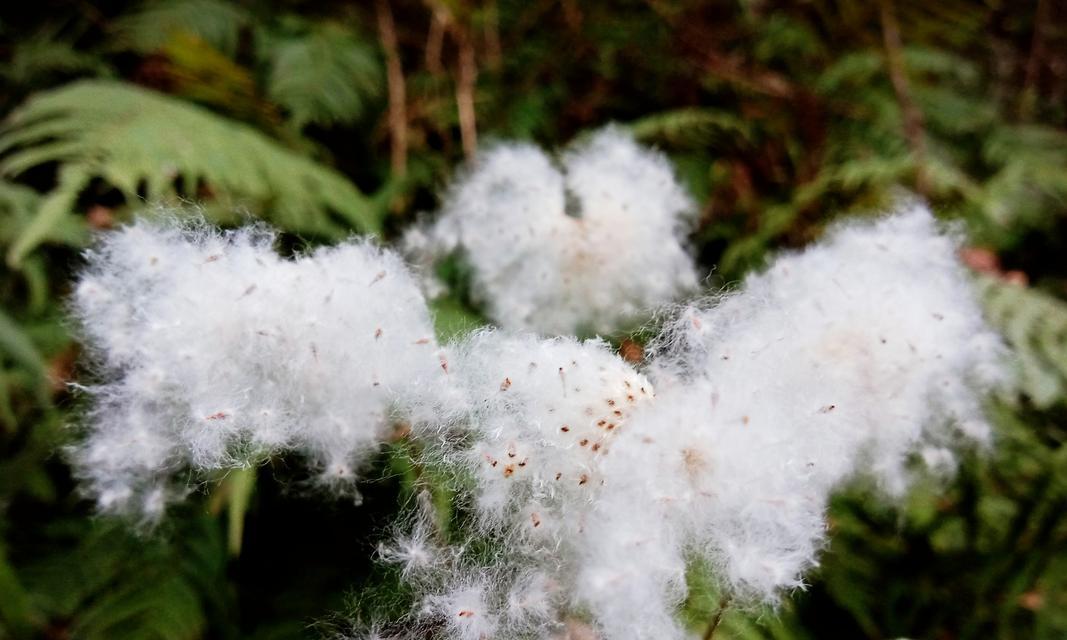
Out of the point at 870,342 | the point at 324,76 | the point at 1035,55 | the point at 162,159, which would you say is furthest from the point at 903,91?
the point at 162,159

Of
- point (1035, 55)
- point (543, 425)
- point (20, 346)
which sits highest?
point (1035, 55)

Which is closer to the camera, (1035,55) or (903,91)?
(903,91)

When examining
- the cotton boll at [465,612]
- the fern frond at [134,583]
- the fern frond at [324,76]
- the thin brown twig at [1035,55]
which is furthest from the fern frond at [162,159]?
the thin brown twig at [1035,55]

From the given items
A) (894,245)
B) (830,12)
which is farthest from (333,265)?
(830,12)

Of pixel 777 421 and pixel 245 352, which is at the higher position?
pixel 777 421

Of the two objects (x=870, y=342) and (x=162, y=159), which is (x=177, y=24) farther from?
(x=870, y=342)

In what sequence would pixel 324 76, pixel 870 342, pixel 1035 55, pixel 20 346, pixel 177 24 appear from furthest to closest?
pixel 1035 55 → pixel 177 24 → pixel 324 76 → pixel 20 346 → pixel 870 342

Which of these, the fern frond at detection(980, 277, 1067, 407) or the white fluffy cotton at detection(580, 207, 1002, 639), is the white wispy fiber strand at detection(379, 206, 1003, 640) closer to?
the white fluffy cotton at detection(580, 207, 1002, 639)

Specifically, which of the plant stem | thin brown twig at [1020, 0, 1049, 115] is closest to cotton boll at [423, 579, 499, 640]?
the plant stem

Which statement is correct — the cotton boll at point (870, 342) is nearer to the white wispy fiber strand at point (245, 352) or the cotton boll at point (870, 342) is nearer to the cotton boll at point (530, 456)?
the cotton boll at point (530, 456)
